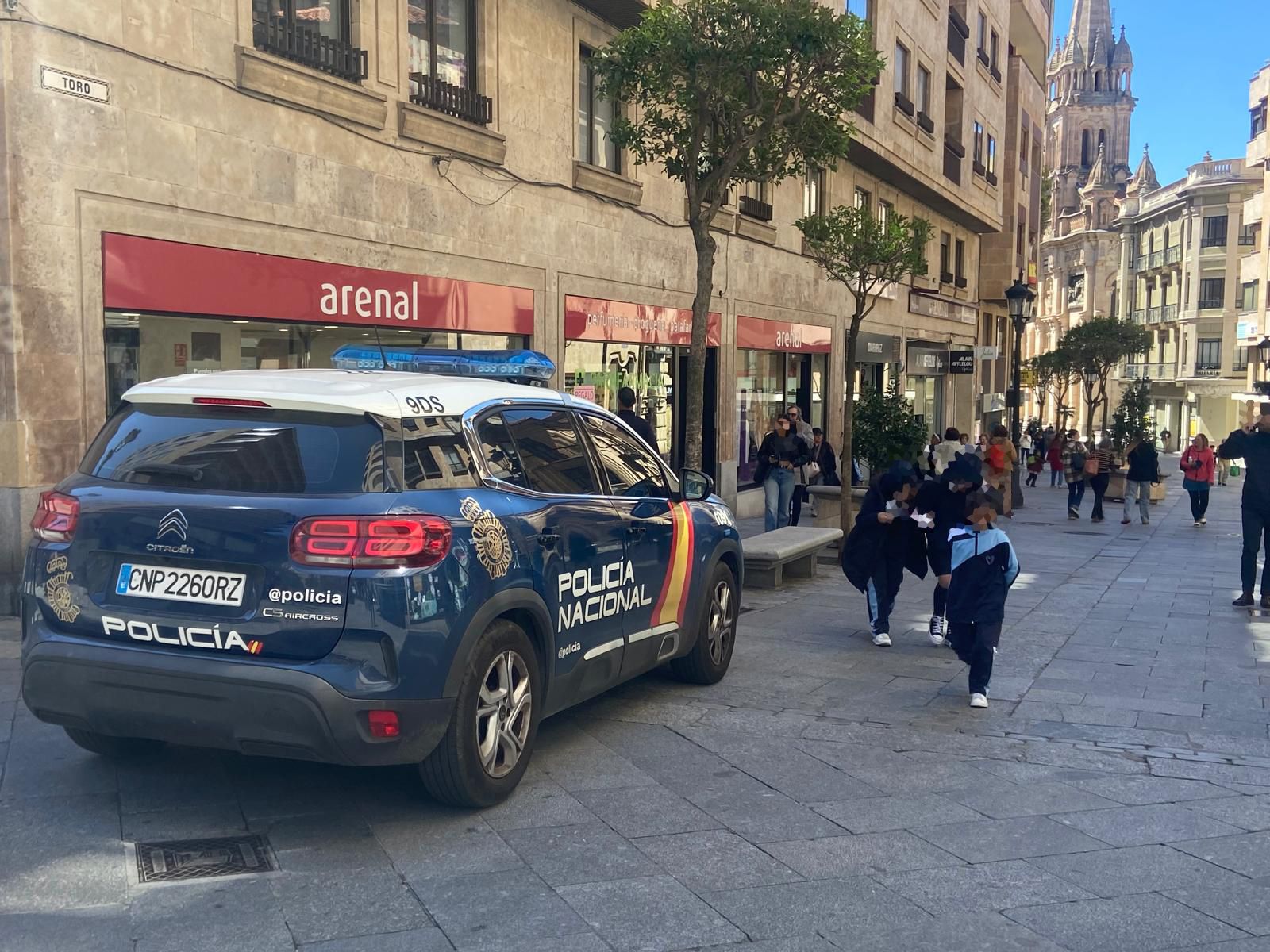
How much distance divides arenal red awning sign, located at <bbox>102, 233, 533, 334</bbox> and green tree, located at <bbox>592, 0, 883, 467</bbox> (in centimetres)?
273

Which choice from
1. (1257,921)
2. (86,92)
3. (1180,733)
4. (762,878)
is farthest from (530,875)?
(86,92)

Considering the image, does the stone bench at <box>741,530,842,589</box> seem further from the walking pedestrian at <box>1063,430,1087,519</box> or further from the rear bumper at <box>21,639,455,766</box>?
the walking pedestrian at <box>1063,430,1087,519</box>

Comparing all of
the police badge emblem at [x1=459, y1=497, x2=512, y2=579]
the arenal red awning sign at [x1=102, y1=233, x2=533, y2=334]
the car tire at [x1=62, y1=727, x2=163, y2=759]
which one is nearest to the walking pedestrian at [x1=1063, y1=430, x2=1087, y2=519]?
the arenal red awning sign at [x1=102, y1=233, x2=533, y2=334]

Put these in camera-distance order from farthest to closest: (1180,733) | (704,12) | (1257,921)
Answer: (704,12), (1180,733), (1257,921)

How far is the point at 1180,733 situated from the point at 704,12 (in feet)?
25.0

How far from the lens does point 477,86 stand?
44.4 feet

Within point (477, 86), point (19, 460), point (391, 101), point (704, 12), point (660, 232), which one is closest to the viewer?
point (19, 460)

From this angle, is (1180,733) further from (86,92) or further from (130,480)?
(86,92)

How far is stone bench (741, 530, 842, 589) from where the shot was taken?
1180 cm

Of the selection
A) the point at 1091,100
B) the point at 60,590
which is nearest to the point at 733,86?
the point at 60,590

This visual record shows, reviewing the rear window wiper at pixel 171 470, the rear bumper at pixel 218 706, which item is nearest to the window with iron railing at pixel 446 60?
the rear window wiper at pixel 171 470

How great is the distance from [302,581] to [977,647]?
14.6ft

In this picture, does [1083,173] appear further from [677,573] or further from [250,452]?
[250,452]

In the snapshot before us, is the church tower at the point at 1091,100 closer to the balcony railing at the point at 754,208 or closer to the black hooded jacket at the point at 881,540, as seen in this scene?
the balcony railing at the point at 754,208
